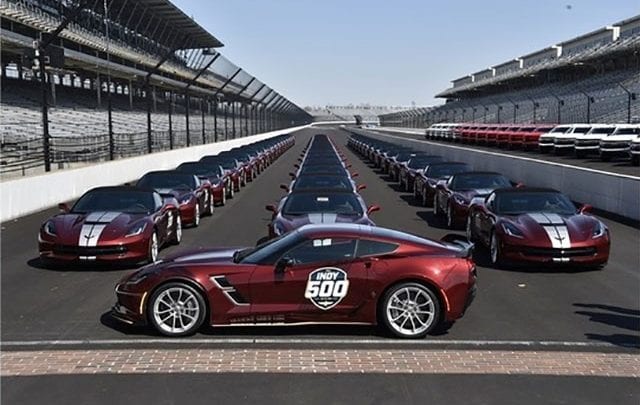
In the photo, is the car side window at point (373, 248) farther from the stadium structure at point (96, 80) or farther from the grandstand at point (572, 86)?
the grandstand at point (572, 86)

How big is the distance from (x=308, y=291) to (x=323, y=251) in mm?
439

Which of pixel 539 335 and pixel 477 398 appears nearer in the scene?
pixel 477 398

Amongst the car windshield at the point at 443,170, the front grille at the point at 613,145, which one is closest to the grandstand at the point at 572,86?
the front grille at the point at 613,145

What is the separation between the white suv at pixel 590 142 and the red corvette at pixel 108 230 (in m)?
30.3

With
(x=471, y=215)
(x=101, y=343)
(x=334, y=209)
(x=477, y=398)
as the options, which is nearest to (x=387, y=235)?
(x=477, y=398)

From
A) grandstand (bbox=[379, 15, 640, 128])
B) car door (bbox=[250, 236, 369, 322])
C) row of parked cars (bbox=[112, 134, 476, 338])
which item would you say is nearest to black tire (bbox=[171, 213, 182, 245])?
row of parked cars (bbox=[112, 134, 476, 338])

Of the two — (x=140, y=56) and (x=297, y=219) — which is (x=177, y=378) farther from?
(x=140, y=56)

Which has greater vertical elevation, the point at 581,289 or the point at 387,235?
the point at 387,235

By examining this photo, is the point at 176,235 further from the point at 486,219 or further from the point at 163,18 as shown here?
the point at 163,18

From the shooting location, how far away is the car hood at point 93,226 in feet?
36.2

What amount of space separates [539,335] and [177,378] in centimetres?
364

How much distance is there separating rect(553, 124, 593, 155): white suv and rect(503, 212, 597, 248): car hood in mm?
30867

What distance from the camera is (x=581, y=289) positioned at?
388 inches

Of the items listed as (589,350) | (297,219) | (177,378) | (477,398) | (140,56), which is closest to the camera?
(477,398)
